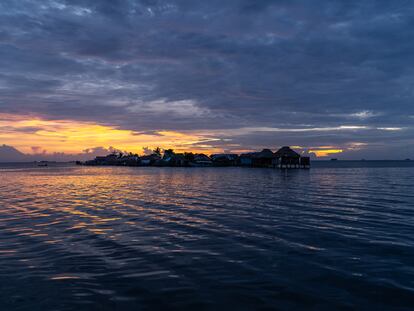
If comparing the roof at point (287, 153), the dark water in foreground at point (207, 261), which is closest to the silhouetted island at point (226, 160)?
the roof at point (287, 153)

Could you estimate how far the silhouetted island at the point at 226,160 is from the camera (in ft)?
313

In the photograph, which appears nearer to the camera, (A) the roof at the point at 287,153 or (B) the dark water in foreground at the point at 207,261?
(B) the dark water in foreground at the point at 207,261

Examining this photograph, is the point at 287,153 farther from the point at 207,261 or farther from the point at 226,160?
the point at 207,261

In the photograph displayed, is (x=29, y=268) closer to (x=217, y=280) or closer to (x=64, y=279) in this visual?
(x=64, y=279)

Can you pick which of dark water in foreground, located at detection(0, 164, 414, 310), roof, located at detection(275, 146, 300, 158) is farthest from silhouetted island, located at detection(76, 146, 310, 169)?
dark water in foreground, located at detection(0, 164, 414, 310)

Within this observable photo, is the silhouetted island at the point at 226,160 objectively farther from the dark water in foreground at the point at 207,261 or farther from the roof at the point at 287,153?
the dark water in foreground at the point at 207,261

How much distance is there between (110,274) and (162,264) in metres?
1.50

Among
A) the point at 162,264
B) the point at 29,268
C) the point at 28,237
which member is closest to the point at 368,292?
the point at 162,264

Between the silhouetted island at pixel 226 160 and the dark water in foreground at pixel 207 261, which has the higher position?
the silhouetted island at pixel 226 160

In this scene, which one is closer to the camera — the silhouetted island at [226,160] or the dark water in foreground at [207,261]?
the dark water in foreground at [207,261]

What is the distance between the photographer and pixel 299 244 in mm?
11188

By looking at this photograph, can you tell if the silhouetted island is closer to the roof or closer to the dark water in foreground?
the roof

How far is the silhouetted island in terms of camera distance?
95.3 meters

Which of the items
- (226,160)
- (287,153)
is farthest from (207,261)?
(226,160)
